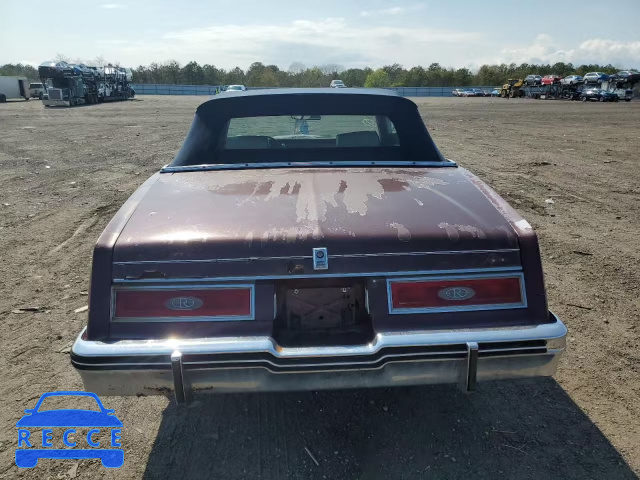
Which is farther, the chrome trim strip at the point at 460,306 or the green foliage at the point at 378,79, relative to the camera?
the green foliage at the point at 378,79

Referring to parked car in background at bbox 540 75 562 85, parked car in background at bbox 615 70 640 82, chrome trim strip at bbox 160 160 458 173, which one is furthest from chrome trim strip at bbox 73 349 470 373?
parked car in background at bbox 540 75 562 85

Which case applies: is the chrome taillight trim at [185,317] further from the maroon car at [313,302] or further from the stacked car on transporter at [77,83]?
the stacked car on transporter at [77,83]

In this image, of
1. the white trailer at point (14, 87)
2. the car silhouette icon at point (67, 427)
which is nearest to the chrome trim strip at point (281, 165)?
the car silhouette icon at point (67, 427)

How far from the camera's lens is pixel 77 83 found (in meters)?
36.2

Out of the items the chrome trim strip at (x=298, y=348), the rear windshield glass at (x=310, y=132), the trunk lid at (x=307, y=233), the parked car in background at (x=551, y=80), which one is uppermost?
the parked car in background at (x=551, y=80)

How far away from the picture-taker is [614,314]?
145 inches

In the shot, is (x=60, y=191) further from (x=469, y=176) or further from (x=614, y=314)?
(x=614, y=314)

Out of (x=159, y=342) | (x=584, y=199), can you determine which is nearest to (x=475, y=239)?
(x=159, y=342)

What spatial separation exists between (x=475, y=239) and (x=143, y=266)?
1.51 metres

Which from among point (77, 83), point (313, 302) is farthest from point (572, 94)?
point (313, 302)

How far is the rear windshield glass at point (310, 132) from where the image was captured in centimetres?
351

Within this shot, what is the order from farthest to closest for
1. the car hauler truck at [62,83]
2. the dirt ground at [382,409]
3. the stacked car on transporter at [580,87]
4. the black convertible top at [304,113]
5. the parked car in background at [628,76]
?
1. the stacked car on transporter at [580,87]
2. the parked car in background at [628,76]
3. the car hauler truck at [62,83]
4. the black convertible top at [304,113]
5. the dirt ground at [382,409]

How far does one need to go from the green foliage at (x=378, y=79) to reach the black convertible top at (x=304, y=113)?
301ft

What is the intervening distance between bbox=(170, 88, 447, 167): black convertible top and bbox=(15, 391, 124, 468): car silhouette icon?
1634mm
